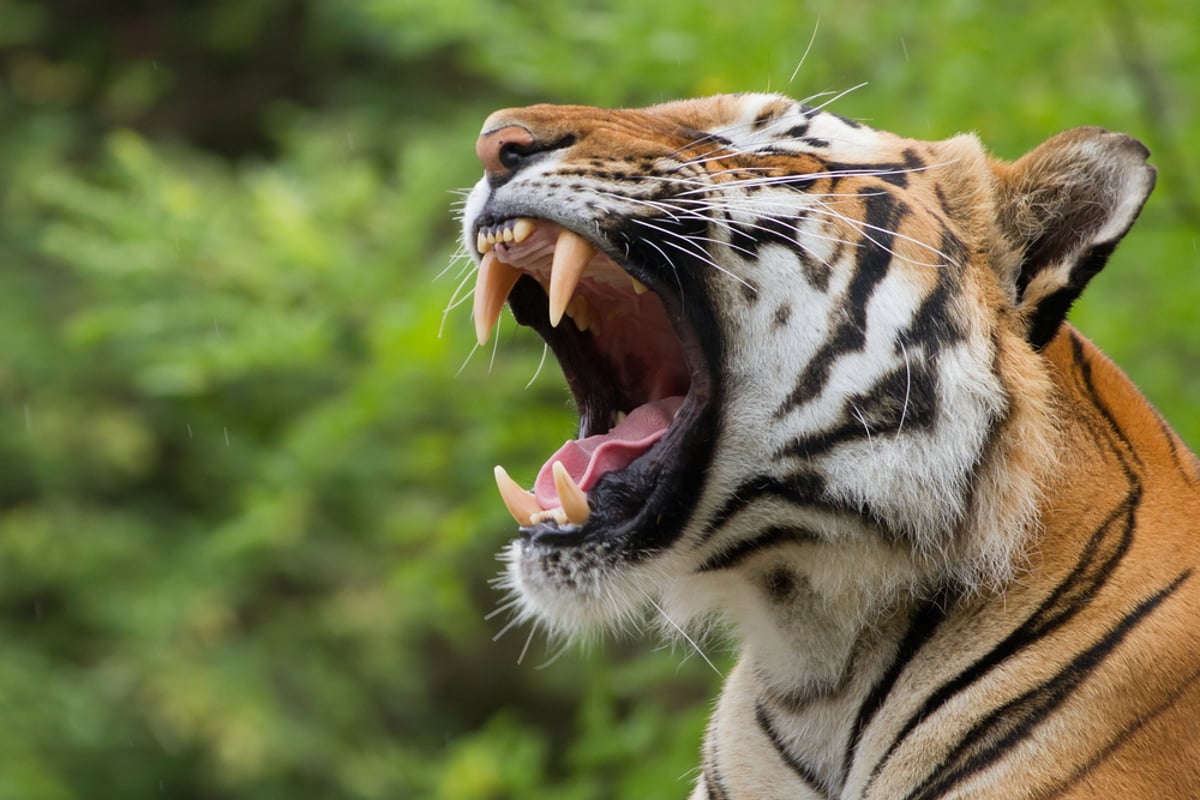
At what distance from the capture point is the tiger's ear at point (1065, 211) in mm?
2238

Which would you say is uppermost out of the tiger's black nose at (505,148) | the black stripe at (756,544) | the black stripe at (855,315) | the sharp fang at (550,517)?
the tiger's black nose at (505,148)

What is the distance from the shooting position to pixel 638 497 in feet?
7.56

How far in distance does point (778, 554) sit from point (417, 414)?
2867 mm

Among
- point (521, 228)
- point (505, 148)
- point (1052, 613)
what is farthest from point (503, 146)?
point (1052, 613)

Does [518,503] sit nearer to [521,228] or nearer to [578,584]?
[578,584]

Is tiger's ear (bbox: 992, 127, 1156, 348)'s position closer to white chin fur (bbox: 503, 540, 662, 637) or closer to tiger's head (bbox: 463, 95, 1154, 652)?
tiger's head (bbox: 463, 95, 1154, 652)

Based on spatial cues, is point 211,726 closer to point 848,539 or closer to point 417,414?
point 417,414

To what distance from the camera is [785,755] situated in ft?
7.84

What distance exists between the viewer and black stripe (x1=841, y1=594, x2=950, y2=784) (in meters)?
2.26

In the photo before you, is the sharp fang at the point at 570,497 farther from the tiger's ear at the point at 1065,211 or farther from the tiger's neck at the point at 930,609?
the tiger's ear at the point at 1065,211

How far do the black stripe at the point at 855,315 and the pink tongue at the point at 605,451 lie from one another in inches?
9.5

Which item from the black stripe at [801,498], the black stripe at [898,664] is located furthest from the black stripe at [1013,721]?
the black stripe at [801,498]

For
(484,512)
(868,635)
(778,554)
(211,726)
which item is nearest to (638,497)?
(778,554)

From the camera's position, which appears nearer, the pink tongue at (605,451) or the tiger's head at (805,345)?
the tiger's head at (805,345)
